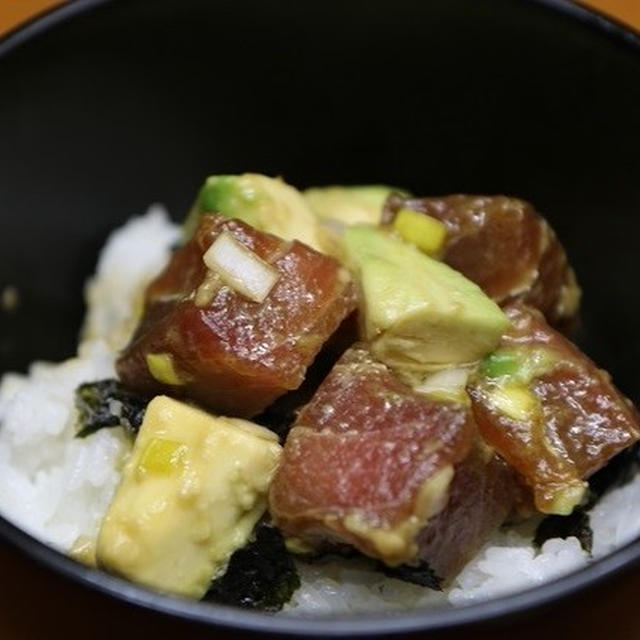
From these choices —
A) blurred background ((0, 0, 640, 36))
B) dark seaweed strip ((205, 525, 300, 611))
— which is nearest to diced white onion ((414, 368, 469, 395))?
dark seaweed strip ((205, 525, 300, 611))

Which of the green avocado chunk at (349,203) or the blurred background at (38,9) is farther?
the blurred background at (38,9)

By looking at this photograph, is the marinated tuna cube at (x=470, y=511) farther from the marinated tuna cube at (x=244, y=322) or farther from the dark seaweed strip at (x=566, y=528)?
the marinated tuna cube at (x=244, y=322)

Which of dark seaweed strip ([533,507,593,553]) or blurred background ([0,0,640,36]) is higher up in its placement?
blurred background ([0,0,640,36])

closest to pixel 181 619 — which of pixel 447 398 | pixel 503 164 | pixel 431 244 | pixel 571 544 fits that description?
pixel 447 398

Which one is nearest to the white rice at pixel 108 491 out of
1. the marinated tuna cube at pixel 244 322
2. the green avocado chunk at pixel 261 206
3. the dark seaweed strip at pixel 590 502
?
the dark seaweed strip at pixel 590 502

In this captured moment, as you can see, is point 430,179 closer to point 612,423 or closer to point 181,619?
point 612,423

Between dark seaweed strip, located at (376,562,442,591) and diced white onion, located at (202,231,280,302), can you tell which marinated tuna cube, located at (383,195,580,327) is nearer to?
diced white onion, located at (202,231,280,302)

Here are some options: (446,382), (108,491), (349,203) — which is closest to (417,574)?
(446,382)
